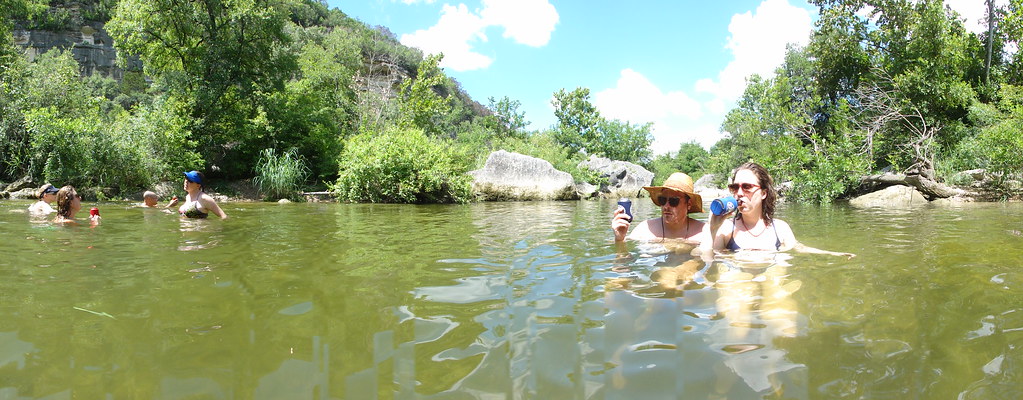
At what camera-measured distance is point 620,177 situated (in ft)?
116

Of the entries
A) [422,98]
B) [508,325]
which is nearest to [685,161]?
[422,98]

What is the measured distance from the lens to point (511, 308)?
303 centimetres

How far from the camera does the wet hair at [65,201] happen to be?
740 centimetres

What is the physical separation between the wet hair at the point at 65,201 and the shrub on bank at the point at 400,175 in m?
10.2

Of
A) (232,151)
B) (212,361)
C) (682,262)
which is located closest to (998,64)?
(682,262)

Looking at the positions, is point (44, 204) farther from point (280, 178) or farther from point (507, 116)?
point (507, 116)

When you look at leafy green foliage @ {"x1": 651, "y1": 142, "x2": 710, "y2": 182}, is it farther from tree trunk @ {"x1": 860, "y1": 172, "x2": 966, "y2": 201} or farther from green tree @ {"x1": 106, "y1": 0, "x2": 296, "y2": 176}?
green tree @ {"x1": 106, "y1": 0, "x2": 296, "y2": 176}

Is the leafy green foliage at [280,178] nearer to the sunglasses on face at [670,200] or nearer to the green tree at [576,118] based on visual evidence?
the sunglasses on face at [670,200]

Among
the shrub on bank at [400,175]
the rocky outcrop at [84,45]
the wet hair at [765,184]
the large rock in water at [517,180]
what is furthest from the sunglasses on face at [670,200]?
the rocky outcrop at [84,45]

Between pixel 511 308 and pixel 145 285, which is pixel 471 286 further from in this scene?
pixel 145 285

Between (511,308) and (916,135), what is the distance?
23.2 metres

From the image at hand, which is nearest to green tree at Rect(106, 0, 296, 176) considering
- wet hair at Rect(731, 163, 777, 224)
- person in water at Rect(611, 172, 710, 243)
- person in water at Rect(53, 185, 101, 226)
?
person in water at Rect(53, 185, 101, 226)

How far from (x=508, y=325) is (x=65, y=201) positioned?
7.91 meters

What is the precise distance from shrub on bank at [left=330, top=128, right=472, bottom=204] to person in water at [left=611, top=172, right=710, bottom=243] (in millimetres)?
12820
